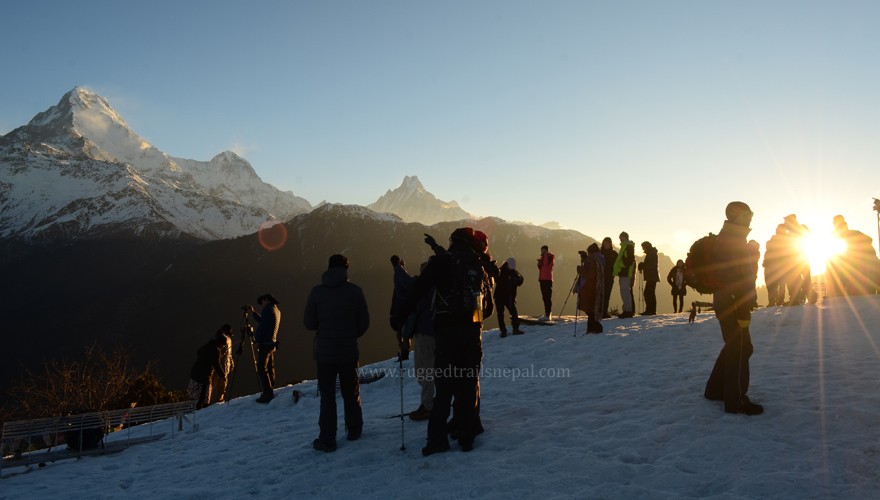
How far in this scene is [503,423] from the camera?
26.1ft

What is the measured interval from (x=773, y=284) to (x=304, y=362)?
10889cm

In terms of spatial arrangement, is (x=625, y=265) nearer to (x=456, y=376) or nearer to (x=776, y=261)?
(x=776, y=261)

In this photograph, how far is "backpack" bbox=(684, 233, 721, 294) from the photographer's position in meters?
6.95

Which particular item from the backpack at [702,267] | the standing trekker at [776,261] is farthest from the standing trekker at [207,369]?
the standing trekker at [776,261]

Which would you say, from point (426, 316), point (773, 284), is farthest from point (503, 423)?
point (773, 284)

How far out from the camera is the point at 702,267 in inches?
278

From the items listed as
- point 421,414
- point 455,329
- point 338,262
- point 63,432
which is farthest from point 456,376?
point 63,432

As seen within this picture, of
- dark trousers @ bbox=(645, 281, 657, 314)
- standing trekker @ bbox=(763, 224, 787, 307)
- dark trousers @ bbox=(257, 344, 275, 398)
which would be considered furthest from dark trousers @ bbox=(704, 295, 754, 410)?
dark trousers @ bbox=(645, 281, 657, 314)

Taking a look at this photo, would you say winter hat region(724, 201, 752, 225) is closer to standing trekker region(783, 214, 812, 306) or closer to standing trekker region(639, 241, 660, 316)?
standing trekker region(783, 214, 812, 306)

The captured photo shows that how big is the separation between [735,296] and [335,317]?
5.16 meters

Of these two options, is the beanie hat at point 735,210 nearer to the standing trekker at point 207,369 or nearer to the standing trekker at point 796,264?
the standing trekker at point 796,264

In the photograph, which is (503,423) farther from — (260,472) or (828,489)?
(828,489)

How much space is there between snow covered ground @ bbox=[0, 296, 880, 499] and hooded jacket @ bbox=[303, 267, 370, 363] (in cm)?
132

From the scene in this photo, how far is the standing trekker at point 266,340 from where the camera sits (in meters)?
14.1
